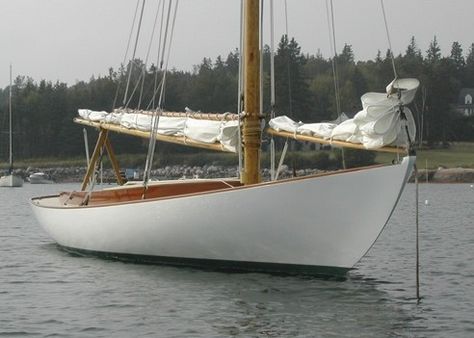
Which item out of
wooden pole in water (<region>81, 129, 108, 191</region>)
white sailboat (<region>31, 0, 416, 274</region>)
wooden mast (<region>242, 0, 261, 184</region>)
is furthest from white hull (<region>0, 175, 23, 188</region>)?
wooden mast (<region>242, 0, 261, 184</region>)

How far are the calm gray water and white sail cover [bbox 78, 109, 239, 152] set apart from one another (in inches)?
122

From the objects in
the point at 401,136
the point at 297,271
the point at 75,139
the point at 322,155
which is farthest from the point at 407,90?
the point at 75,139

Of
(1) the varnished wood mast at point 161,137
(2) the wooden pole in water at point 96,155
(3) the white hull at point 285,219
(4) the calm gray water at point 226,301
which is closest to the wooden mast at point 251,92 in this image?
(1) the varnished wood mast at point 161,137

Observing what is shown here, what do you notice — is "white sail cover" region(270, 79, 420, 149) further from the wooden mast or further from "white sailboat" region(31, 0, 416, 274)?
the wooden mast

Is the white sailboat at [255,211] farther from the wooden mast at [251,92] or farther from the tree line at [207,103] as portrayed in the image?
the tree line at [207,103]

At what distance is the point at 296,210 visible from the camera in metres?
17.6

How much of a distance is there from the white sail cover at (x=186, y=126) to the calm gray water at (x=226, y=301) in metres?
3.09

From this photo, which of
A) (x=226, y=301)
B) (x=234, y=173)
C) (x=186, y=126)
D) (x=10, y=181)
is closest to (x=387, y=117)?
(x=226, y=301)

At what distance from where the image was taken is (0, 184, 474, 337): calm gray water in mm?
14695

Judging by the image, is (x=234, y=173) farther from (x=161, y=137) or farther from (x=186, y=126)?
(x=186, y=126)

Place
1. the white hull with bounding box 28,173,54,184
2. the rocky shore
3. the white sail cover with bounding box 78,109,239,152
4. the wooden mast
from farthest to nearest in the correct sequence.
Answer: the white hull with bounding box 28,173,54,184 → the rocky shore → the white sail cover with bounding box 78,109,239,152 → the wooden mast

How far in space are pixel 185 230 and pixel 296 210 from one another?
259 centimetres

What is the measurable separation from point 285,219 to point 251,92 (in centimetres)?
324

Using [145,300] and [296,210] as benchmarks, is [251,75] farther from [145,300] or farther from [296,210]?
[145,300]
